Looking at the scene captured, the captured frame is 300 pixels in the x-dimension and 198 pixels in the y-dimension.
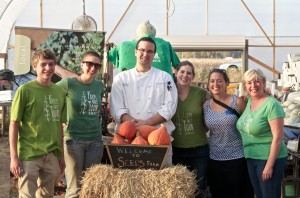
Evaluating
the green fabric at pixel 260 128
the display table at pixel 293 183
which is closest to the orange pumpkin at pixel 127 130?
the green fabric at pixel 260 128

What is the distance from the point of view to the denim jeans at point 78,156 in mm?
4117

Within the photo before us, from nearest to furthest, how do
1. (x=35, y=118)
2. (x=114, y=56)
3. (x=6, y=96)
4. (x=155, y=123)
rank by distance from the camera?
1. (x=35, y=118)
2. (x=155, y=123)
3. (x=114, y=56)
4. (x=6, y=96)

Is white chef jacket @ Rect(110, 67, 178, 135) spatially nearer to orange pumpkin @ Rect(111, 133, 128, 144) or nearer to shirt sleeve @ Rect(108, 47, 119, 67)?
orange pumpkin @ Rect(111, 133, 128, 144)

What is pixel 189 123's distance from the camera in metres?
4.30

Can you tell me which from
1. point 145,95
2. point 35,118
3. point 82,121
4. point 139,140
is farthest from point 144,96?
point 35,118

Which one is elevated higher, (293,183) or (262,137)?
(262,137)

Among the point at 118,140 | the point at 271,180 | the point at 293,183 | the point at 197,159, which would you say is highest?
the point at 118,140

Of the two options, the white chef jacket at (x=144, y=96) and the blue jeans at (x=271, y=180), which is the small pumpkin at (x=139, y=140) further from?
the blue jeans at (x=271, y=180)

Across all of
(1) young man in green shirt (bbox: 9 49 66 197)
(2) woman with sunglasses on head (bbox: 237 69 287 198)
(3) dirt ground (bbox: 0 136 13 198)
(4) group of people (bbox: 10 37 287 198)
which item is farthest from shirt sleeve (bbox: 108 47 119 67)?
(3) dirt ground (bbox: 0 136 13 198)

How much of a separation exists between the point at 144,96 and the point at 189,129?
0.56 metres

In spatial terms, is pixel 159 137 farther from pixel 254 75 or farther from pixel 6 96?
pixel 6 96

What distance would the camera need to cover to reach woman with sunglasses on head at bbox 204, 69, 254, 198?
166 inches

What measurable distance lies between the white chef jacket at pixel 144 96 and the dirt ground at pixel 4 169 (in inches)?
125

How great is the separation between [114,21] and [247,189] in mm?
9754
